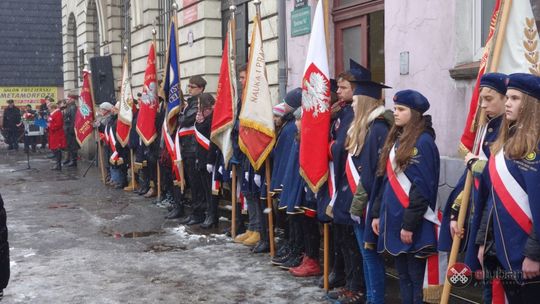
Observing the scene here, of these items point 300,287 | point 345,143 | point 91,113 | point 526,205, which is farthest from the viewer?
point 91,113

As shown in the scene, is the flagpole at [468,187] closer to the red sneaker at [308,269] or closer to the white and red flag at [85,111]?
the red sneaker at [308,269]

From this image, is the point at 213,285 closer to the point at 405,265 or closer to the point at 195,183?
the point at 405,265

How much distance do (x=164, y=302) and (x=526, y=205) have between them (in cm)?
338

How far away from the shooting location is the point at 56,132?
17484mm

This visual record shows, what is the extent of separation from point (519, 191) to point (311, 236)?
10.8 ft

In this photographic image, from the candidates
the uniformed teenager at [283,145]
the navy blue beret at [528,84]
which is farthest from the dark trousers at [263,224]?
the navy blue beret at [528,84]

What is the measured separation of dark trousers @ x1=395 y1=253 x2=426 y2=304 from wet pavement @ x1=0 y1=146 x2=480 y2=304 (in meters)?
0.95

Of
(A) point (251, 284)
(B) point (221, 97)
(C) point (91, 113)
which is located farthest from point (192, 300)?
(C) point (91, 113)

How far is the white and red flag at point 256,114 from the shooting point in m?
7.20

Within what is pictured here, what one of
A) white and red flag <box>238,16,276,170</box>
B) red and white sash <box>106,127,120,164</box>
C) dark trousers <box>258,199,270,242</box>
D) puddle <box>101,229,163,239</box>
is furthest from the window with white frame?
red and white sash <box>106,127,120,164</box>

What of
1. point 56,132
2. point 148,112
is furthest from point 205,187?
point 56,132

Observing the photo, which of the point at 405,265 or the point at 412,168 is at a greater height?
the point at 412,168

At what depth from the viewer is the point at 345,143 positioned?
5449 millimetres

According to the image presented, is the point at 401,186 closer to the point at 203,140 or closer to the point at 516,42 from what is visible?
the point at 516,42
